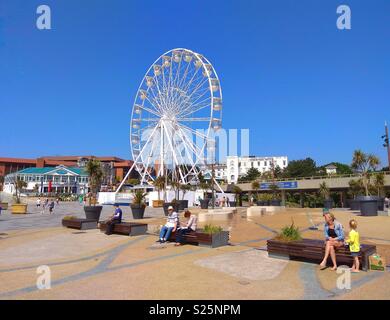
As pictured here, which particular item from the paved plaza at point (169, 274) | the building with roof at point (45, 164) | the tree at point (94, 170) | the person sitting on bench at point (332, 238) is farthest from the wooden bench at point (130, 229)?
the building with roof at point (45, 164)

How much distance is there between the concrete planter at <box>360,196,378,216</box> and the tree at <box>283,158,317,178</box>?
74.5 m

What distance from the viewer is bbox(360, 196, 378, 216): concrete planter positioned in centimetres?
2034

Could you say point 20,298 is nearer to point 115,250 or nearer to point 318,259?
point 115,250

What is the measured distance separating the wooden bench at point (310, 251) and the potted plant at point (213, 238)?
190 centimetres

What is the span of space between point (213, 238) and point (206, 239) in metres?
0.23

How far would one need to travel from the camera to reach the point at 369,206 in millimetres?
20500

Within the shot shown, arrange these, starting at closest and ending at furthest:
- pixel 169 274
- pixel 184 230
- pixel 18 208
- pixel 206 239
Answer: pixel 169 274 < pixel 206 239 < pixel 184 230 < pixel 18 208

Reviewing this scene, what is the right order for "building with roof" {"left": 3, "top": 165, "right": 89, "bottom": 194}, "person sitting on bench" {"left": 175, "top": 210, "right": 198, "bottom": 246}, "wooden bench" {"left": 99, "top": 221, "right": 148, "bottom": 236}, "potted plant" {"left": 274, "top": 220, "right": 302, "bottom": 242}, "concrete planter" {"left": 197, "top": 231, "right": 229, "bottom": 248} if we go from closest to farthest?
"potted plant" {"left": 274, "top": 220, "right": 302, "bottom": 242}, "concrete planter" {"left": 197, "top": 231, "right": 229, "bottom": 248}, "person sitting on bench" {"left": 175, "top": 210, "right": 198, "bottom": 246}, "wooden bench" {"left": 99, "top": 221, "right": 148, "bottom": 236}, "building with roof" {"left": 3, "top": 165, "right": 89, "bottom": 194}

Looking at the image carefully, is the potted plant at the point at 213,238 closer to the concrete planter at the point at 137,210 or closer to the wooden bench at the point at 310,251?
the wooden bench at the point at 310,251

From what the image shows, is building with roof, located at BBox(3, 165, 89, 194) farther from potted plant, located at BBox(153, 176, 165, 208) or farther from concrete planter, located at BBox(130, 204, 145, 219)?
concrete planter, located at BBox(130, 204, 145, 219)

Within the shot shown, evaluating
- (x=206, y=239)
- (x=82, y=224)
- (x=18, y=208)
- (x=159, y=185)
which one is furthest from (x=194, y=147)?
(x=206, y=239)

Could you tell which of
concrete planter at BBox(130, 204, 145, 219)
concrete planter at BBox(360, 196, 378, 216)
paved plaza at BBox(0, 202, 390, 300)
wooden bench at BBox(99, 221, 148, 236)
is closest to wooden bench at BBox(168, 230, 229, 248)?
paved plaza at BBox(0, 202, 390, 300)

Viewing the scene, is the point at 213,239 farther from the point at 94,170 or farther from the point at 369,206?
the point at 369,206
